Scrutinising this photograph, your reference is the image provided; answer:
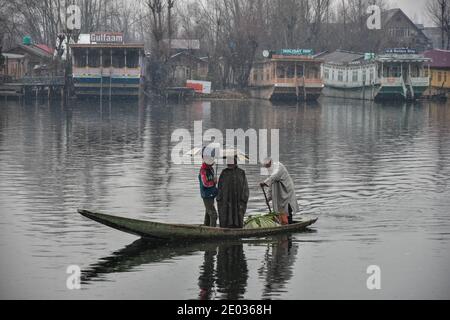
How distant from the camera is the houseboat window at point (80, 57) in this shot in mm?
73188

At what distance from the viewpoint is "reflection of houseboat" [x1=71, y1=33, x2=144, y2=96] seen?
72.8 meters

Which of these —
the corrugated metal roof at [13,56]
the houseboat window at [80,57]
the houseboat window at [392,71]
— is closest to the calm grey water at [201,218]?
the houseboat window at [80,57]

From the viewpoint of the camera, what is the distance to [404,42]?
128 meters

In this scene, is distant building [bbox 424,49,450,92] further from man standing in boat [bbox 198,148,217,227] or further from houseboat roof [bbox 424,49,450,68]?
man standing in boat [bbox 198,148,217,227]

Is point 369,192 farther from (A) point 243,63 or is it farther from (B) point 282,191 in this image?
(A) point 243,63

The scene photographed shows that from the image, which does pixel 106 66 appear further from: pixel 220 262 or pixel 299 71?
pixel 220 262

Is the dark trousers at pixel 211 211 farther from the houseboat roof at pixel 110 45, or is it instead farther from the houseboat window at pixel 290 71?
the houseboat window at pixel 290 71

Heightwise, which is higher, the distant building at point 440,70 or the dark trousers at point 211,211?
the distant building at point 440,70

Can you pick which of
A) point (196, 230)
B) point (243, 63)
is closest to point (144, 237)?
point (196, 230)

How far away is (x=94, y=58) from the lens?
73375 mm

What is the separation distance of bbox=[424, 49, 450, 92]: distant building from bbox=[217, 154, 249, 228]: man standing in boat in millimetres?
73497

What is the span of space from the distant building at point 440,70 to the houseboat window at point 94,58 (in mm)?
32255

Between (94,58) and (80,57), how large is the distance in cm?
110
